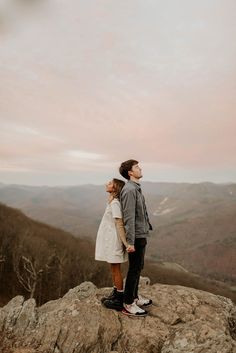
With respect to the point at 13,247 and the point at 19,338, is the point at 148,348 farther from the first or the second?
the point at 13,247

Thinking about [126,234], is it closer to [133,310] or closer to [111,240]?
[111,240]

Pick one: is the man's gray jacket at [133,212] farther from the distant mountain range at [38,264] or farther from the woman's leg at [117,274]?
the distant mountain range at [38,264]

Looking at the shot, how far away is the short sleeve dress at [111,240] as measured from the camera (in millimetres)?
Answer: 7965

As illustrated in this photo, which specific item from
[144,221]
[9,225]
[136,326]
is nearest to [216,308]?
[136,326]

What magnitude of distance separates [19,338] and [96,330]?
1856mm

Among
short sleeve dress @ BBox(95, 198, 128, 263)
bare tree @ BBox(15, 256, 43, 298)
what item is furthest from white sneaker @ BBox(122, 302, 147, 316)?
bare tree @ BBox(15, 256, 43, 298)

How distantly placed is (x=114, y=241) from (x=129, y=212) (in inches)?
34.8

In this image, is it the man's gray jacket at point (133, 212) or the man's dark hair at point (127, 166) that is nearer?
the man's gray jacket at point (133, 212)

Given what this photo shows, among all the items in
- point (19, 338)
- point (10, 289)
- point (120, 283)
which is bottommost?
point (10, 289)

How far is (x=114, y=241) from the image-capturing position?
8.04 metres

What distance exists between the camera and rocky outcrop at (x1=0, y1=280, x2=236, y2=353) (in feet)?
23.8

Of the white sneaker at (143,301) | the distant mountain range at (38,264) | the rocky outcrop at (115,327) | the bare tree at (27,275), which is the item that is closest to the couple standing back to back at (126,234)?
the white sneaker at (143,301)

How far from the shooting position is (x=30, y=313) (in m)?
8.63

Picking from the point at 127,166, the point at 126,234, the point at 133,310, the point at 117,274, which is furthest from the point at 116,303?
the point at 127,166
